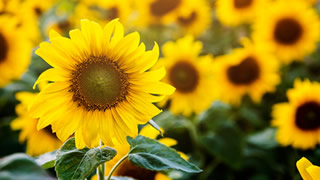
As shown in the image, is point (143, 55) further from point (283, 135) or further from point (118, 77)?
point (283, 135)

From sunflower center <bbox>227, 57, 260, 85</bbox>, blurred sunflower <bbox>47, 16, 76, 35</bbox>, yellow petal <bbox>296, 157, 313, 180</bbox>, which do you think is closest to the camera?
yellow petal <bbox>296, 157, 313, 180</bbox>

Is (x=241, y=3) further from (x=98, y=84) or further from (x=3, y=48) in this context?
(x=98, y=84)

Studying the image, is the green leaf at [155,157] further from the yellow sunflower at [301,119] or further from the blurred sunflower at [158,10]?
the blurred sunflower at [158,10]

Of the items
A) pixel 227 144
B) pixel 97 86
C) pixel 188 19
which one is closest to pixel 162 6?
pixel 188 19

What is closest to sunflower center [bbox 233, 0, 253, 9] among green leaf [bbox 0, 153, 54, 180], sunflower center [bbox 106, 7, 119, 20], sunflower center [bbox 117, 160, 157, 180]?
sunflower center [bbox 106, 7, 119, 20]

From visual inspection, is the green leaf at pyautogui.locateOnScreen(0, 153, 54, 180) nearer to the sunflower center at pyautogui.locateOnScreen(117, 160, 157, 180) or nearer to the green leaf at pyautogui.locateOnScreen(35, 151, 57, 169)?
the green leaf at pyautogui.locateOnScreen(35, 151, 57, 169)

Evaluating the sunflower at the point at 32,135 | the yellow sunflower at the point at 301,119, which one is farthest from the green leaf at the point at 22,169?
the yellow sunflower at the point at 301,119

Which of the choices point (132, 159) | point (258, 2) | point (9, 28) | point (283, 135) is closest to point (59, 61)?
point (132, 159)
